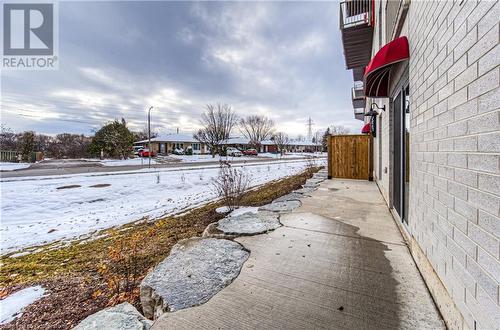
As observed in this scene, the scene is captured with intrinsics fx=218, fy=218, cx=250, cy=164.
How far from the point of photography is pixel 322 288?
7.09 feet

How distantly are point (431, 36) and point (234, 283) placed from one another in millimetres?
3119

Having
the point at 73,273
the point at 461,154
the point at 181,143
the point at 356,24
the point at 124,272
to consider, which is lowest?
the point at 73,273

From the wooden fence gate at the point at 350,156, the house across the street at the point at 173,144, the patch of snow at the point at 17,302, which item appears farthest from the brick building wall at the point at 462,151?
the house across the street at the point at 173,144

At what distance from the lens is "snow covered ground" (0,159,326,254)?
6.50m

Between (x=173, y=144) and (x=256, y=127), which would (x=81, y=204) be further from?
(x=256, y=127)

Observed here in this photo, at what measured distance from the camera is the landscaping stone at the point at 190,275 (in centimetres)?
199

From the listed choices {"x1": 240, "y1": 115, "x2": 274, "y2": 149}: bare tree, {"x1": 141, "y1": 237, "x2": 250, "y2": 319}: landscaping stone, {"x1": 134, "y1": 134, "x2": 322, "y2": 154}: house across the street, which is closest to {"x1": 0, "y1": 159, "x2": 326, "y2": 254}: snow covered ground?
{"x1": 141, "y1": 237, "x2": 250, "y2": 319}: landscaping stone

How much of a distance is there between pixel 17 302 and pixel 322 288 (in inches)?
145

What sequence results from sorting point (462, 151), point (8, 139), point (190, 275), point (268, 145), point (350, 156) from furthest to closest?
point (268, 145)
point (8, 139)
point (350, 156)
point (190, 275)
point (462, 151)

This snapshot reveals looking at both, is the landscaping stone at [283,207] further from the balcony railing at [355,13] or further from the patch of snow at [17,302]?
the balcony railing at [355,13]

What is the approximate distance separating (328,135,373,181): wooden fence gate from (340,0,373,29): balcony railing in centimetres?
448

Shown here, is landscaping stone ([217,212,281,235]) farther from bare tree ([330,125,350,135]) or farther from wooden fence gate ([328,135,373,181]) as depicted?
bare tree ([330,125,350,135])

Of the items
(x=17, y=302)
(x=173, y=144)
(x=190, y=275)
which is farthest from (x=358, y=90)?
(x=173, y=144)

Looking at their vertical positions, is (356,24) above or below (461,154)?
above
